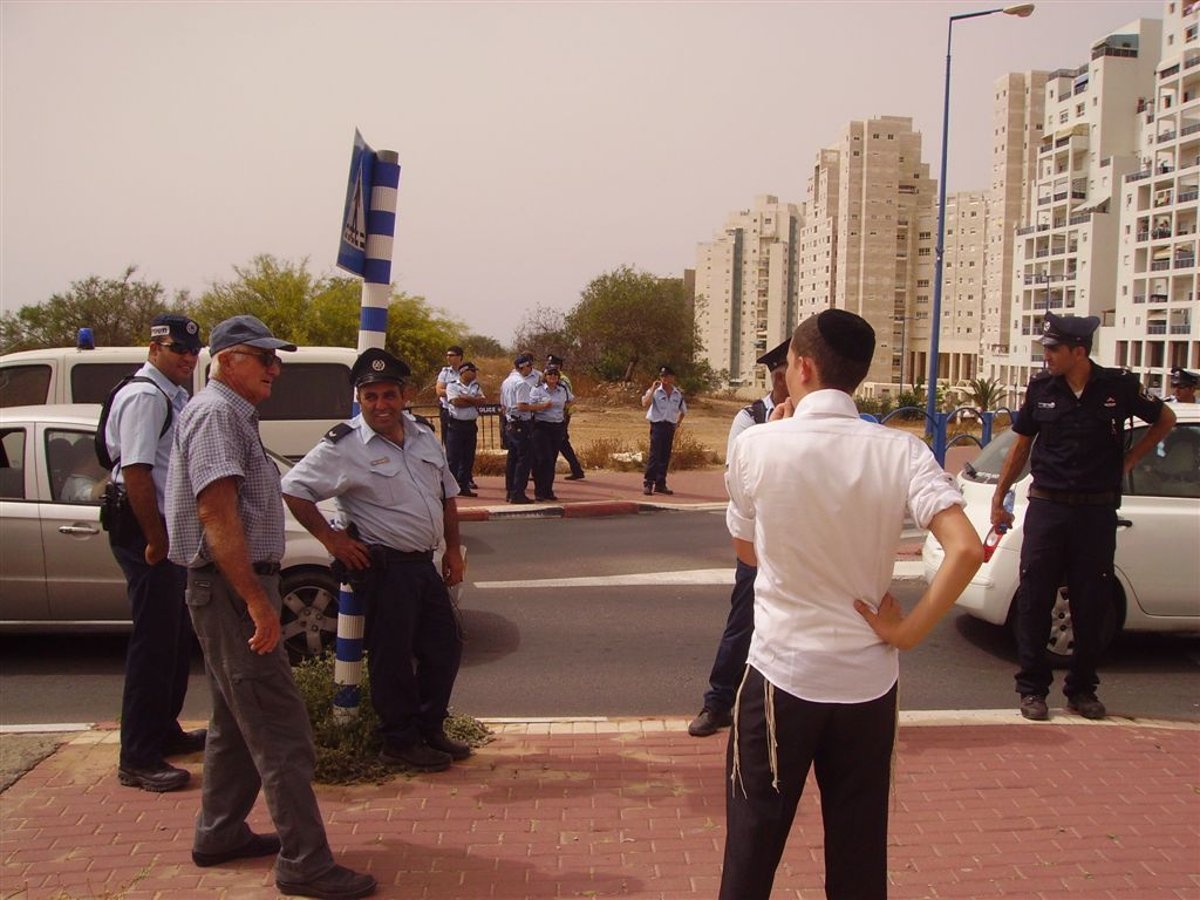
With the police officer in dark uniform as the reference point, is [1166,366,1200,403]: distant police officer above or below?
above

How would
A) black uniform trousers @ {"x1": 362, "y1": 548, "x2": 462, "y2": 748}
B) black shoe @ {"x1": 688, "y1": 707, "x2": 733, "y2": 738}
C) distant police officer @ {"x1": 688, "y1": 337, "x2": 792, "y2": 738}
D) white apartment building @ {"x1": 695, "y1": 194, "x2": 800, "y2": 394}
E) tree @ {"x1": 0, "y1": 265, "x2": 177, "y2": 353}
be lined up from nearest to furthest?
black uniform trousers @ {"x1": 362, "y1": 548, "x2": 462, "y2": 748} → distant police officer @ {"x1": 688, "y1": 337, "x2": 792, "y2": 738} → black shoe @ {"x1": 688, "y1": 707, "x2": 733, "y2": 738} → tree @ {"x1": 0, "y1": 265, "x2": 177, "y2": 353} → white apartment building @ {"x1": 695, "y1": 194, "x2": 800, "y2": 394}

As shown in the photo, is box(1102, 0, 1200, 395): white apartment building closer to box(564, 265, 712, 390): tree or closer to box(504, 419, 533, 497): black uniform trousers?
box(564, 265, 712, 390): tree

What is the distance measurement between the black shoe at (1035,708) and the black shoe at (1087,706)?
16 centimetres

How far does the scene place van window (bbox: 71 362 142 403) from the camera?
10.9 metres

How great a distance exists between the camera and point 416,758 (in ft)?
16.0

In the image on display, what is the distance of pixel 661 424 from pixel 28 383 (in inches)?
313

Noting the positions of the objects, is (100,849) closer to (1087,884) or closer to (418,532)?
(418,532)

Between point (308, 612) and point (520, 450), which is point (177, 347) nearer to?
point (308, 612)

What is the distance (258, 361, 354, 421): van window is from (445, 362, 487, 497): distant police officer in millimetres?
3308

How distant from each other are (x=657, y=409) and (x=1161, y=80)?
265ft

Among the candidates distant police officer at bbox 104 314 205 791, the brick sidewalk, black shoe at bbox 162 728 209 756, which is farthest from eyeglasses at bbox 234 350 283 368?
black shoe at bbox 162 728 209 756

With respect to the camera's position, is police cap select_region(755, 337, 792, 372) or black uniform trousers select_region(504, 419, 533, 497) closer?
police cap select_region(755, 337, 792, 372)

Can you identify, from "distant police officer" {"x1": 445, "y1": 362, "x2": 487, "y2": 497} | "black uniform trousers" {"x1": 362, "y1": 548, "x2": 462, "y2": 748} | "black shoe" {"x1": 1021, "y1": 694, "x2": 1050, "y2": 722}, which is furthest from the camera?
"distant police officer" {"x1": 445, "y1": 362, "x2": 487, "y2": 497}

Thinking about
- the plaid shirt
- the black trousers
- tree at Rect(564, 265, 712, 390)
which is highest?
tree at Rect(564, 265, 712, 390)
